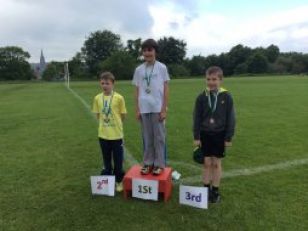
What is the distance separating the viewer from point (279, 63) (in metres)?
105

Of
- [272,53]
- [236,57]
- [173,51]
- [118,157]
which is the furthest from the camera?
[272,53]

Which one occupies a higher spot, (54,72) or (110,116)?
(54,72)

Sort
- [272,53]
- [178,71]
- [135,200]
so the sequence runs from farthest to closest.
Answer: [272,53] < [178,71] < [135,200]

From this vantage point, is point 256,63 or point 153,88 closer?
point 153,88

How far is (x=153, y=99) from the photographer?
5367 millimetres

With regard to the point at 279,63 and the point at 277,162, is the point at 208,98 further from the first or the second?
the point at 279,63

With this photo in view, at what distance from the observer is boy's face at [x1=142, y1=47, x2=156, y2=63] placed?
209 inches

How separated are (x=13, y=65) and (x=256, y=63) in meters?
60.0

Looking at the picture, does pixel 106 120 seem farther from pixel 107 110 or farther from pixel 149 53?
pixel 149 53

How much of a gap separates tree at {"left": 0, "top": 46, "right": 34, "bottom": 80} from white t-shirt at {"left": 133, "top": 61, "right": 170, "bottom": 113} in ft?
339

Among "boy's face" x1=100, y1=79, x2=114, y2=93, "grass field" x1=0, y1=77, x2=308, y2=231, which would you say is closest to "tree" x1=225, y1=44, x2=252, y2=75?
"grass field" x1=0, y1=77, x2=308, y2=231

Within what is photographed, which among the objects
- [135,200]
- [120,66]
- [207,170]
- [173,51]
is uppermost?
[173,51]

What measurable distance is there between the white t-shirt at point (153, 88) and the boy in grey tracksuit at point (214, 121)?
0.53 m

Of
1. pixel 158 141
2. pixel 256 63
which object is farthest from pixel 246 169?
pixel 256 63
